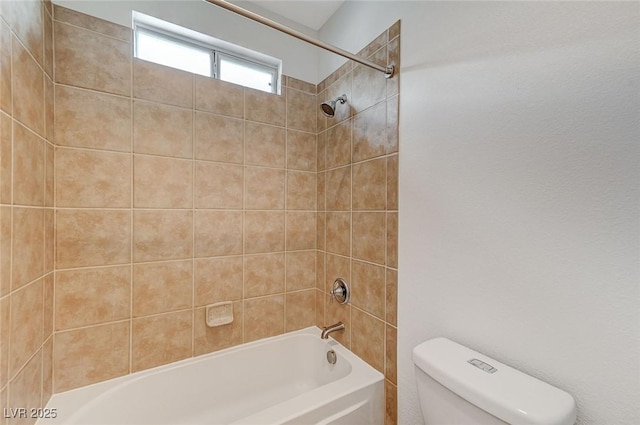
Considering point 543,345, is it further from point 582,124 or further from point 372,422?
point 372,422

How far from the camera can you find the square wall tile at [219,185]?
1.46 m

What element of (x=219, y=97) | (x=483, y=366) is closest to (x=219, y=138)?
(x=219, y=97)

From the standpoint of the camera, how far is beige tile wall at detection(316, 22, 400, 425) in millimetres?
1239

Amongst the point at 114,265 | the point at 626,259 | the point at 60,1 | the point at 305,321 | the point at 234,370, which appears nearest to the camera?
the point at 626,259

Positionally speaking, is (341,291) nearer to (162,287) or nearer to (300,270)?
(300,270)

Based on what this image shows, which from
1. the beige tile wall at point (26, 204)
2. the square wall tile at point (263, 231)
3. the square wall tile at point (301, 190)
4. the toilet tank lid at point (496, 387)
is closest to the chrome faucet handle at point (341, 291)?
the square wall tile at point (263, 231)

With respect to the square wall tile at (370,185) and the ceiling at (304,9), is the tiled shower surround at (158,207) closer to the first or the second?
the square wall tile at (370,185)

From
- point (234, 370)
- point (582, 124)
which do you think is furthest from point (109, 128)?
point (582, 124)

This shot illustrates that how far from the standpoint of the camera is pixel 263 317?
1668 millimetres

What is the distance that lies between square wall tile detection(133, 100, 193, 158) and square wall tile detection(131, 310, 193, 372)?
35.0 inches

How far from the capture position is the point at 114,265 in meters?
1.27

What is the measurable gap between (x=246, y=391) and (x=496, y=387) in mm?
1397

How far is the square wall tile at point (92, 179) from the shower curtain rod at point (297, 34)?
88cm

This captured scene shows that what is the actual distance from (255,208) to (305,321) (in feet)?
2.88
